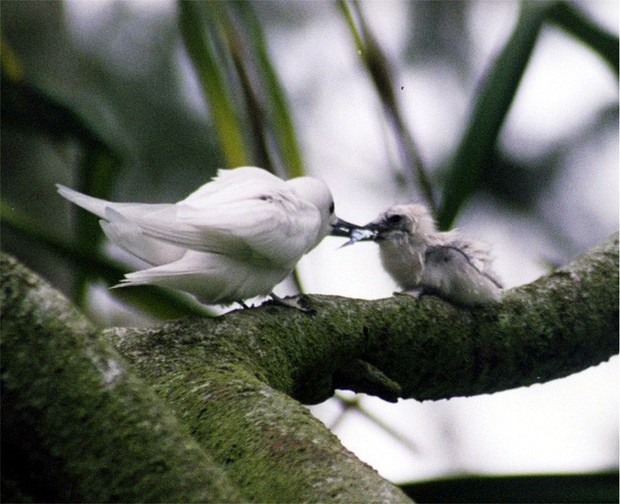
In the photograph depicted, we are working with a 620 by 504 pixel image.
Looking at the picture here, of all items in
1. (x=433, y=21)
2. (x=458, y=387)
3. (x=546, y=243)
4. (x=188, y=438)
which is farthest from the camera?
(x=433, y=21)

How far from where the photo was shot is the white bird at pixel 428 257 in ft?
7.86

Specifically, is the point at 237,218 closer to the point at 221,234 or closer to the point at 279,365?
the point at 221,234

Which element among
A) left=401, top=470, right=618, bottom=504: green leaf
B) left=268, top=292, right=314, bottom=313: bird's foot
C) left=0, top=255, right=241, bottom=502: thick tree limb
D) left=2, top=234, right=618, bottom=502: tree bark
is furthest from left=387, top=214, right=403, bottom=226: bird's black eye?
left=0, top=255, right=241, bottom=502: thick tree limb

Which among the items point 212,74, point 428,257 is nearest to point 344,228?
point 428,257

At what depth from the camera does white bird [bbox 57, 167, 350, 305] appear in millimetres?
2084

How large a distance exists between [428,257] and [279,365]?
2.95ft

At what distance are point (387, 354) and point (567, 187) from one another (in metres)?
5.02

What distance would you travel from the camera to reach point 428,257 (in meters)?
2.66

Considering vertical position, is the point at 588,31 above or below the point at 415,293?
above

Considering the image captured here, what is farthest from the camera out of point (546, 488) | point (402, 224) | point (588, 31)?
point (402, 224)

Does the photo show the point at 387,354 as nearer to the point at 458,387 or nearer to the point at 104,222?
the point at 458,387

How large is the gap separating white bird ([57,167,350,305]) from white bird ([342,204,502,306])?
1.03 feet

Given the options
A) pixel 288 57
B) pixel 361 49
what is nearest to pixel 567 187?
pixel 288 57

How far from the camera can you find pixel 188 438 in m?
1.12
